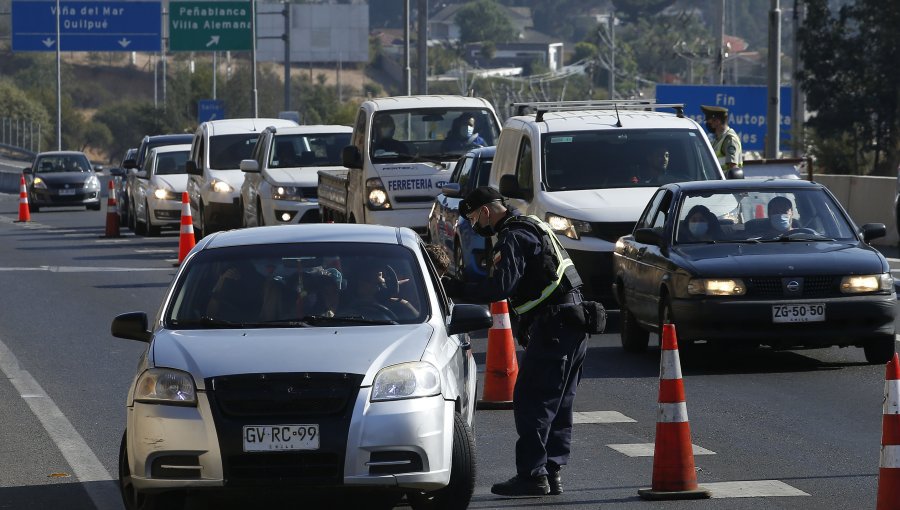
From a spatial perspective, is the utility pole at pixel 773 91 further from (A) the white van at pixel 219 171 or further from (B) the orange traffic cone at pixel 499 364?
(B) the orange traffic cone at pixel 499 364

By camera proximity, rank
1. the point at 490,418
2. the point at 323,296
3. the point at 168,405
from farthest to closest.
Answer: the point at 490,418 < the point at 323,296 < the point at 168,405

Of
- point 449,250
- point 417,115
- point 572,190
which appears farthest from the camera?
point 417,115

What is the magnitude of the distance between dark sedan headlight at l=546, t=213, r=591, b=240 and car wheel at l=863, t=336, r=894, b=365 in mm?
3476

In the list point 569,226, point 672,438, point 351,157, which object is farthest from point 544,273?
point 351,157

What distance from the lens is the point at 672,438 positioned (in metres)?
8.25

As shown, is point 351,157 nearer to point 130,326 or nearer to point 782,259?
point 782,259

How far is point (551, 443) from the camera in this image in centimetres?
866

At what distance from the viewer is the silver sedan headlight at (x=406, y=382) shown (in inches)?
293

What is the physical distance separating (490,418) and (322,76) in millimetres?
149351

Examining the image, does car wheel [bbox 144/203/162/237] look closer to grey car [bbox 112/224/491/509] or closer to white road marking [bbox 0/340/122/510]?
white road marking [bbox 0/340/122/510]

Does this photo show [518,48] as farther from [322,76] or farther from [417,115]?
[417,115]

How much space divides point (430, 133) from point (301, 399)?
1516cm

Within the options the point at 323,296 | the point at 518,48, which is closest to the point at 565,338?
the point at 323,296

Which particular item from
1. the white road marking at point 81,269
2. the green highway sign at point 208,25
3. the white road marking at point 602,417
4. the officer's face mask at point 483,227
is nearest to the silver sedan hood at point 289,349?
the officer's face mask at point 483,227
